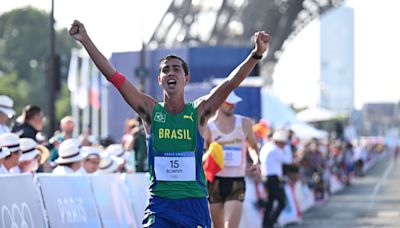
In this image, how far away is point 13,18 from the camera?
356 feet

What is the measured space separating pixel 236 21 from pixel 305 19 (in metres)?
8.50

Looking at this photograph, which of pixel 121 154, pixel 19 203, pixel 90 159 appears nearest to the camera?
pixel 19 203

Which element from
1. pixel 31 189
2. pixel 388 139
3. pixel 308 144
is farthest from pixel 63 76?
pixel 388 139

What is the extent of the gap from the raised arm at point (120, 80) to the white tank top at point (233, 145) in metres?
4.18

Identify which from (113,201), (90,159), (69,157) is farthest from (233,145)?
(90,159)

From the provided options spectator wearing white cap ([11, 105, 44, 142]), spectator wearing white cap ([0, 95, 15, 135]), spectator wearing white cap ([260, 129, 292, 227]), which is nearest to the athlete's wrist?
spectator wearing white cap ([0, 95, 15, 135])

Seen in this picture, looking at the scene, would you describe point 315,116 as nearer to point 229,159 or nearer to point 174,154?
A: point 229,159

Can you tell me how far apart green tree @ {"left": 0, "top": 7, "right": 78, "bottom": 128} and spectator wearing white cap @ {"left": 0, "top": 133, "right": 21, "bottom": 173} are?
9151 centimetres

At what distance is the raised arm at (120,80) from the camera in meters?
8.07

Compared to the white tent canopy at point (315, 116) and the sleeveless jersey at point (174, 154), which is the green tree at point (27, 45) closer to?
the white tent canopy at point (315, 116)

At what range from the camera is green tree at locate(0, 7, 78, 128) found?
10462 centimetres

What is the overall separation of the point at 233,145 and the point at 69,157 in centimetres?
170

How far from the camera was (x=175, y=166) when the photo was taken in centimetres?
809

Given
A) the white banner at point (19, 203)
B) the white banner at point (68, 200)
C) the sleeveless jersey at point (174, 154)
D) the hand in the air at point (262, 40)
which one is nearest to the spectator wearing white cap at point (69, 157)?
the white banner at point (68, 200)
